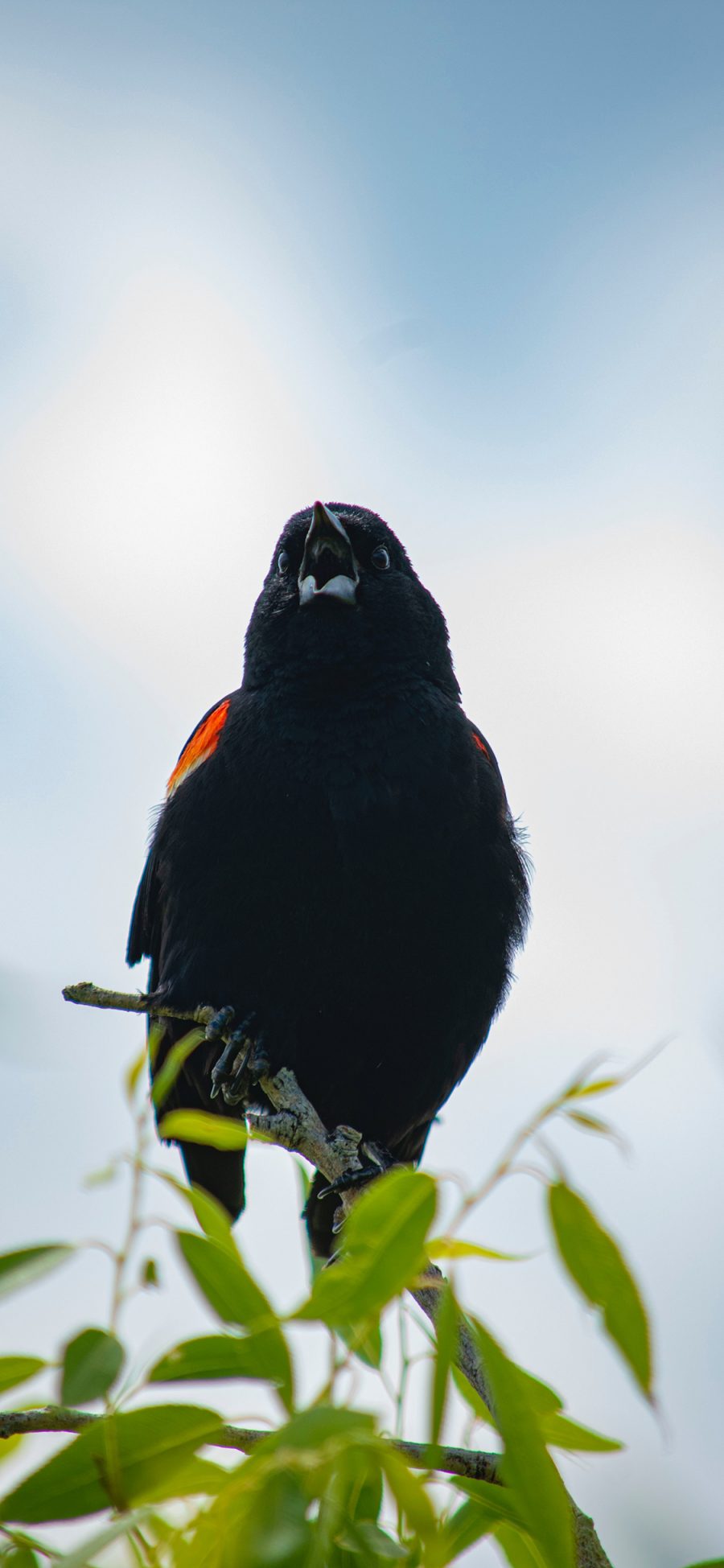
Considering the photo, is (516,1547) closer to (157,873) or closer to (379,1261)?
(379,1261)

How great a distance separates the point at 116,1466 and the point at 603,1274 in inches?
18.0

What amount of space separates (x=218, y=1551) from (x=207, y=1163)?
3.46 metres

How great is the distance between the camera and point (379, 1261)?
1.18 meters

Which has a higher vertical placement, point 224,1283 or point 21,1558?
Result: point 224,1283

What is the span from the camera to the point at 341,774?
398 centimetres

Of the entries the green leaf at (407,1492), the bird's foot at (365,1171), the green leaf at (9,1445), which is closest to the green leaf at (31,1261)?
the green leaf at (407,1492)

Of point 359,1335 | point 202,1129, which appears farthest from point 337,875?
point 359,1335

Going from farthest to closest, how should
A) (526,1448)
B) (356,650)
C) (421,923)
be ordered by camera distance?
1. (356,650)
2. (421,923)
3. (526,1448)

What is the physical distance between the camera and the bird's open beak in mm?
4453

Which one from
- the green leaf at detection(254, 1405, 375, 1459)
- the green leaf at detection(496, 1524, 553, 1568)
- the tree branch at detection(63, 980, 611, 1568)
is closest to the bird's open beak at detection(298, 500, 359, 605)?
the tree branch at detection(63, 980, 611, 1568)

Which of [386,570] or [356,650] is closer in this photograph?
[356,650]

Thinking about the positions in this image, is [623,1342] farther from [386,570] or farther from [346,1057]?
[386,570]

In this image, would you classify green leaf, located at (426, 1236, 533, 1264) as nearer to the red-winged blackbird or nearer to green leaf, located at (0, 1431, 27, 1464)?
green leaf, located at (0, 1431, 27, 1464)

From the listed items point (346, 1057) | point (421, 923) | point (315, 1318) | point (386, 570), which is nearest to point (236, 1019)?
point (346, 1057)
